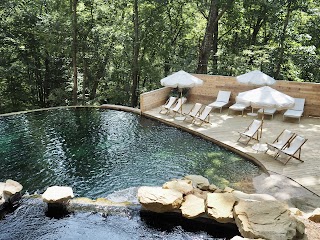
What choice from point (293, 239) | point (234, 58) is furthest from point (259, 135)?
point (234, 58)

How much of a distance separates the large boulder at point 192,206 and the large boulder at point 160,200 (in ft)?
0.41

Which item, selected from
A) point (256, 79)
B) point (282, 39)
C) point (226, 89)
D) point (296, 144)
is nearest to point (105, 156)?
point (296, 144)

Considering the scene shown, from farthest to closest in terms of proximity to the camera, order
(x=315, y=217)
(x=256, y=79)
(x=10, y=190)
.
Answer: (x=256, y=79), (x=10, y=190), (x=315, y=217)

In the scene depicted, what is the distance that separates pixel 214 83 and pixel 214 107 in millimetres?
1550

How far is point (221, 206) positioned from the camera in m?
5.65

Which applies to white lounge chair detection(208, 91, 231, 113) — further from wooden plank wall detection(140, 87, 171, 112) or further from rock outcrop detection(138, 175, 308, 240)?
rock outcrop detection(138, 175, 308, 240)

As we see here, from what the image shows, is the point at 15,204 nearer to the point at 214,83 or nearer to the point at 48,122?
the point at 48,122

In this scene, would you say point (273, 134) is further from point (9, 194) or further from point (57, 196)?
point (9, 194)

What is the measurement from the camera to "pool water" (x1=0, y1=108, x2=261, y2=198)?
297 inches

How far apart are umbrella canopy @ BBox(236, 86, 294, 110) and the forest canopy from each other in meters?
7.48

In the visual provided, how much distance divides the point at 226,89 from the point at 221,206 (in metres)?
9.07

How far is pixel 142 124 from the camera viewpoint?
1212cm

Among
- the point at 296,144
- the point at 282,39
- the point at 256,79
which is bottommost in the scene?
the point at 296,144

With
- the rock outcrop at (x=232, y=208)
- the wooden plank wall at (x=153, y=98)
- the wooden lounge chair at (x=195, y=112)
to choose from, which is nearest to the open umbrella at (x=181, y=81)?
the wooden lounge chair at (x=195, y=112)
